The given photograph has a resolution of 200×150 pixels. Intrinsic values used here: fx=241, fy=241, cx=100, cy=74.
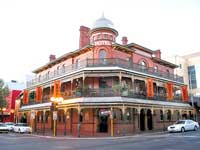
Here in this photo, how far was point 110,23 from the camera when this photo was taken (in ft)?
106

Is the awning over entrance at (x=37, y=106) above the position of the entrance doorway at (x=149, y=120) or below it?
above

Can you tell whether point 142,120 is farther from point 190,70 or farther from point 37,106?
point 190,70

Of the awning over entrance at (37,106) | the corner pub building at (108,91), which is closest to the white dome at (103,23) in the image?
the corner pub building at (108,91)

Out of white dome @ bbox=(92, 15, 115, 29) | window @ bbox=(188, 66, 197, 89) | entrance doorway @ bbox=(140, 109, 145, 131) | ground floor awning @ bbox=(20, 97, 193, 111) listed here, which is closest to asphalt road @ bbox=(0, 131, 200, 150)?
ground floor awning @ bbox=(20, 97, 193, 111)

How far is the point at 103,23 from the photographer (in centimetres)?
3177

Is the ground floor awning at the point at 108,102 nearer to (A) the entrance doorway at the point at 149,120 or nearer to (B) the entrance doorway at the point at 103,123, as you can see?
(A) the entrance doorway at the point at 149,120

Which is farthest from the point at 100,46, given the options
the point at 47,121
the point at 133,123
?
the point at 47,121

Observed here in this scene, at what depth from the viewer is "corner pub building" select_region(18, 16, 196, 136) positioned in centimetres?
2767

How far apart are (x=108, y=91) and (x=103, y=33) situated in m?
8.04

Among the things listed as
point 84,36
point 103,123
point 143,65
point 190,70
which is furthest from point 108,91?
point 190,70

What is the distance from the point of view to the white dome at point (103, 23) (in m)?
31.5

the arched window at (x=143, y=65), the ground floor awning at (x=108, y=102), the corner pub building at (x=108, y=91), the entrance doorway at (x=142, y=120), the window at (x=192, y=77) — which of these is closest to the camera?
the ground floor awning at (x=108, y=102)

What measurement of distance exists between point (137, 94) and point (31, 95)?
77.8 feet

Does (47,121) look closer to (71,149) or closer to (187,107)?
(187,107)
